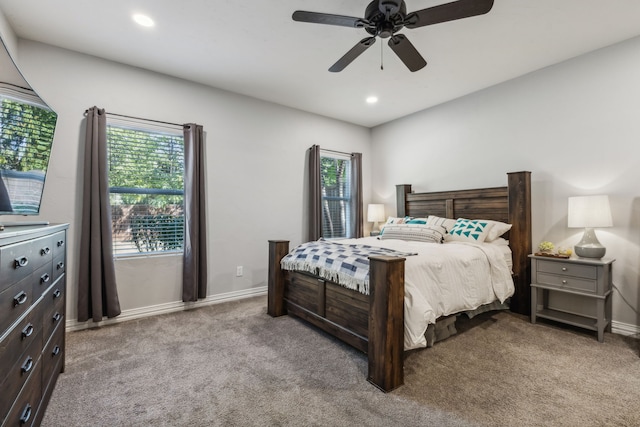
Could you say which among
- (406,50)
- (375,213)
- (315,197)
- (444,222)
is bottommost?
(444,222)

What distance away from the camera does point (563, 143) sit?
3.11 m

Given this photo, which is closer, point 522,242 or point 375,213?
point 522,242

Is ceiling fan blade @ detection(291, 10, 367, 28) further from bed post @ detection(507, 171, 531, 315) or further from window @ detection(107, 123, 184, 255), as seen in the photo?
bed post @ detection(507, 171, 531, 315)

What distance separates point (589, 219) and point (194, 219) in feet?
12.8

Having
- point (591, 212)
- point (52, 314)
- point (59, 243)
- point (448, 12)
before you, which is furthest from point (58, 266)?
point (591, 212)

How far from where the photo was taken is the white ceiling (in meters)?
2.28

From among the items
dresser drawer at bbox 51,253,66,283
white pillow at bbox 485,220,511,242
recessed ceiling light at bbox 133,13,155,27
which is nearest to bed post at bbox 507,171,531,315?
white pillow at bbox 485,220,511,242

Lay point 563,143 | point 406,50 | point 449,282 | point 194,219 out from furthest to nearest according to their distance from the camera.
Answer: point 194,219 → point 563,143 → point 449,282 → point 406,50

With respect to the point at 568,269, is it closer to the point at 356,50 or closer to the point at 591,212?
the point at 591,212

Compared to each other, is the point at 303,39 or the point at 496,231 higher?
the point at 303,39

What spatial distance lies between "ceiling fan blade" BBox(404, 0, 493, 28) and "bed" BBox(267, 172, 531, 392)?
1.53 m

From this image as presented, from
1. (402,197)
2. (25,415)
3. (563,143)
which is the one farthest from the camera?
(402,197)

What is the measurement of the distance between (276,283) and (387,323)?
1.59 metres

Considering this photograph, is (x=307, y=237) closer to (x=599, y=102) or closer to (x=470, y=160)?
(x=470, y=160)
